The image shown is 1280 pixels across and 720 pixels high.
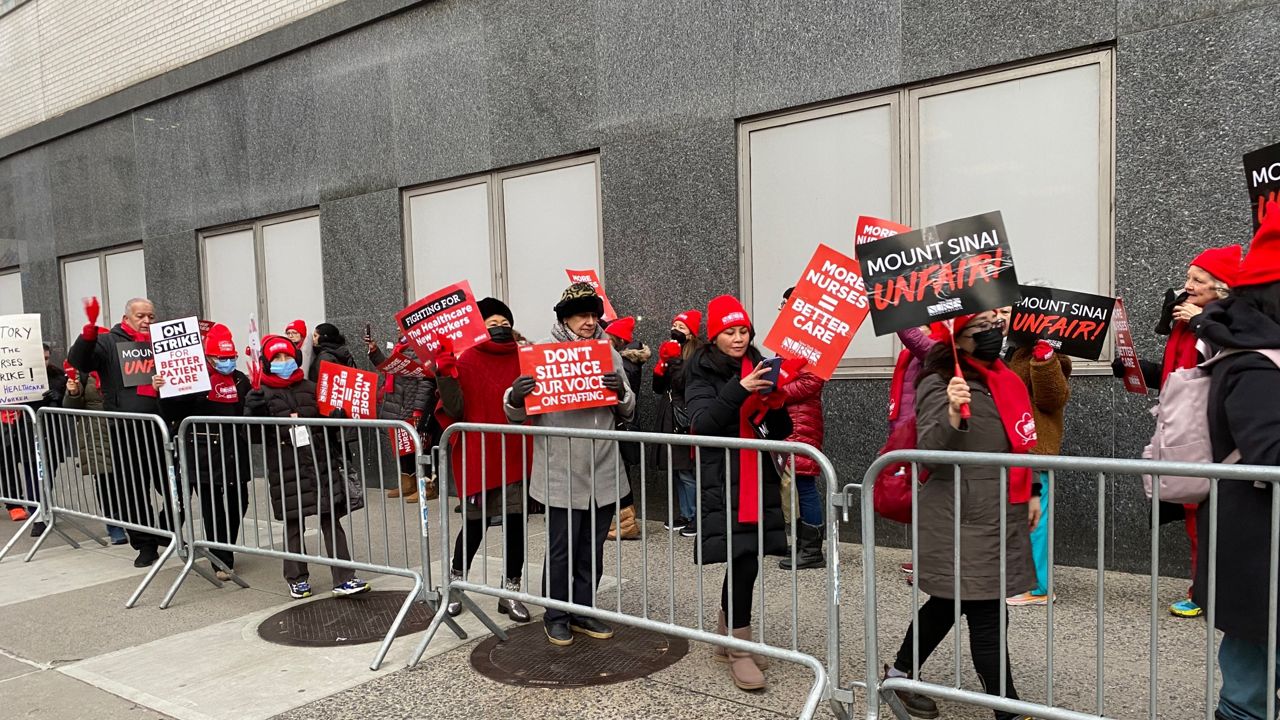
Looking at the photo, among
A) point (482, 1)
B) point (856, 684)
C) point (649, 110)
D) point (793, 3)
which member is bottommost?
point (856, 684)

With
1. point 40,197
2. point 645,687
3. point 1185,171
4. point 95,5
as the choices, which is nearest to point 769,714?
point 645,687

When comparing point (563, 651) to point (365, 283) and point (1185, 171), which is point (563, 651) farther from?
point (365, 283)

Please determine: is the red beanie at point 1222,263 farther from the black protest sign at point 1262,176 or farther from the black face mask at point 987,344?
the black face mask at point 987,344

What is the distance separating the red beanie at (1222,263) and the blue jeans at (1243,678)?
56.0 inches

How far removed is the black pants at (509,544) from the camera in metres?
5.31

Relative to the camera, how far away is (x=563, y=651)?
4.85m

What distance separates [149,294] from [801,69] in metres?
10.7

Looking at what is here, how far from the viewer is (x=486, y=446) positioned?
5.53 m

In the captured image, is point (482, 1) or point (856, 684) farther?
point (482, 1)

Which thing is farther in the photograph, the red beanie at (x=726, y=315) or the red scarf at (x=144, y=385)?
the red scarf at (x=144, y=385)

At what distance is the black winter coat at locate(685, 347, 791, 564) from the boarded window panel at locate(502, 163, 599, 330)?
4086mm

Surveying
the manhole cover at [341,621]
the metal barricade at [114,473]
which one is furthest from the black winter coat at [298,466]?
the metal barricade at [114,473]

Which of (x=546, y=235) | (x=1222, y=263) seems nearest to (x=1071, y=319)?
(x=1222, y=263)

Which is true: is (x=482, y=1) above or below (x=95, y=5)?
below
